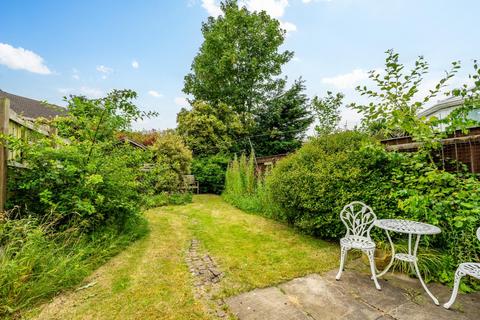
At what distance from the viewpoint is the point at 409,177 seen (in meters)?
3.16

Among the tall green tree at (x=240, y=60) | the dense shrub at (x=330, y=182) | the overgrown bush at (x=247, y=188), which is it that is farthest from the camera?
the tall green tree at (x=240, y=60)

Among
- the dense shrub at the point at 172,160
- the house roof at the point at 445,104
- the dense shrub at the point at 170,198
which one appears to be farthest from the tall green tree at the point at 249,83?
the house roof at the point at 445,104

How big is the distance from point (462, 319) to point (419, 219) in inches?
55.3

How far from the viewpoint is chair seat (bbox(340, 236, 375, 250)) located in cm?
249

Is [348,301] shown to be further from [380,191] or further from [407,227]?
[380,191]

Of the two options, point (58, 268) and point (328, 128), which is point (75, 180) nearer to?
point (58, 268)

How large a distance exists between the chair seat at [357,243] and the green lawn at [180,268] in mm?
538

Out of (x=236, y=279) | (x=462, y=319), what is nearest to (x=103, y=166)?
(x=236, y=279)

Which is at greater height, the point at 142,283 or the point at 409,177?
the point at 409,177

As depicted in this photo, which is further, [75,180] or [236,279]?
[75,180]

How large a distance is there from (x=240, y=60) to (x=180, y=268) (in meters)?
15.8

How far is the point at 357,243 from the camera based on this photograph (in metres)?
2.60

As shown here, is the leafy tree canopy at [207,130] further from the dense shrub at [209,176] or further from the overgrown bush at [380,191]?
the overgrown bush at [380,191]

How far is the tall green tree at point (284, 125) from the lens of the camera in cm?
1430
